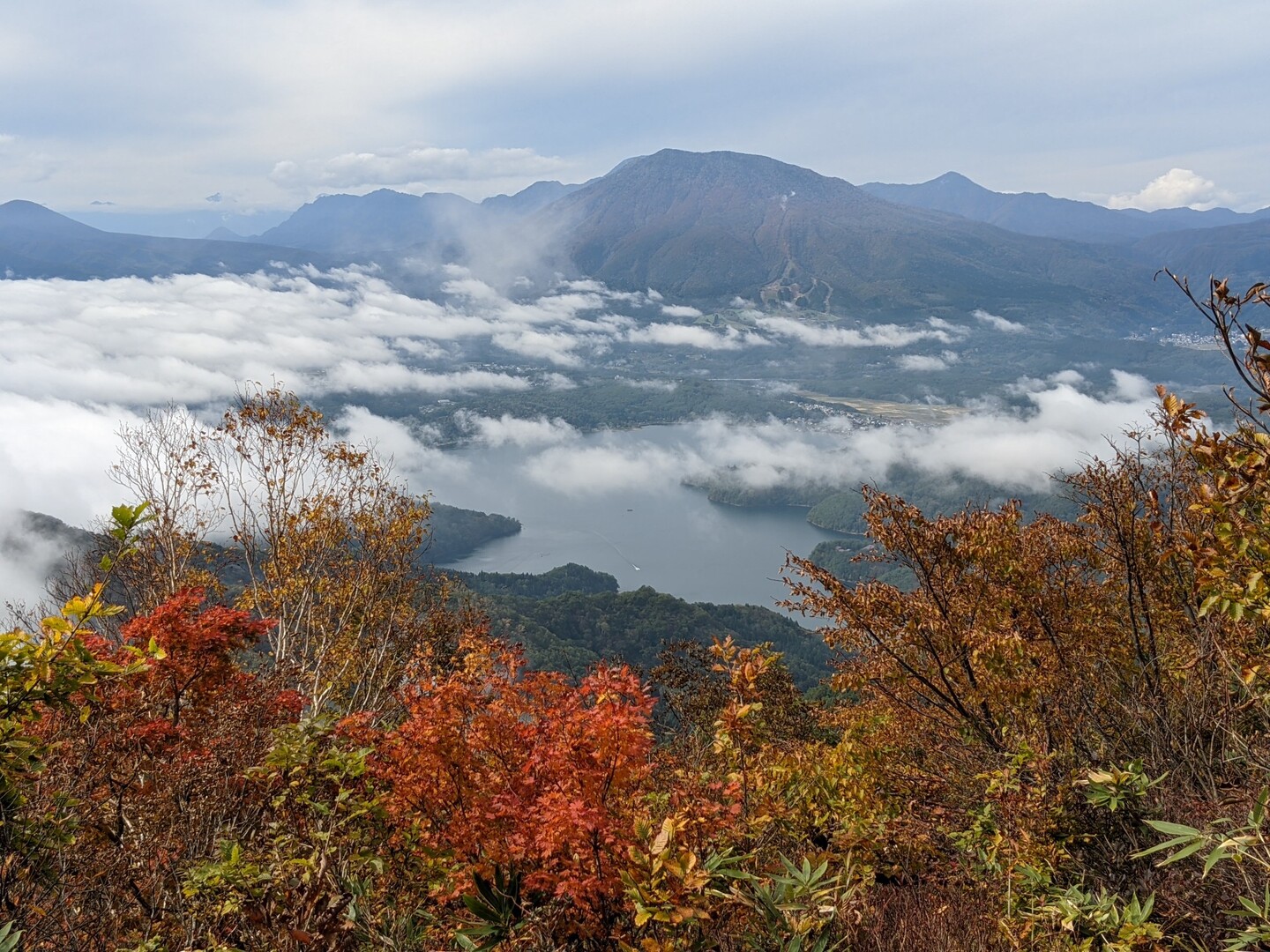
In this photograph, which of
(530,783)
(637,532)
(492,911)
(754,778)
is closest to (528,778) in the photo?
(530,783)

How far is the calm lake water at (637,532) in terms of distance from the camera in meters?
99.5

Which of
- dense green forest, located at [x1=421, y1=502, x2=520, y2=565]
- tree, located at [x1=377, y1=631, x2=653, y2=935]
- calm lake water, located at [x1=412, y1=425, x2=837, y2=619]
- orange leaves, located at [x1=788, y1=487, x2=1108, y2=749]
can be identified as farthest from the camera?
dense green forest, located at [x1=421, y1=502, x2=520, y2=565]

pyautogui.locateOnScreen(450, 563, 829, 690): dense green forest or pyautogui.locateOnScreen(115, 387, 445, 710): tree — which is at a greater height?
pyautogui.locateOnScreen(115, 387, 445, 710): tree

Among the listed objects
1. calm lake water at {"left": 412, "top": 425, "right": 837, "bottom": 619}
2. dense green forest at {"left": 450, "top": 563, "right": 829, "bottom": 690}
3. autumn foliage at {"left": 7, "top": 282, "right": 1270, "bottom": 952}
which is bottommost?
calm lake water at {"left": 412, "top": 425, "right": 837, "bottom": 619}

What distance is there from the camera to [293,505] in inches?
413

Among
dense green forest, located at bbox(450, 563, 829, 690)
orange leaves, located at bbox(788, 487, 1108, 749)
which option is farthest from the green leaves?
dense green forest, located at bbox(450, 563, 829, 690)

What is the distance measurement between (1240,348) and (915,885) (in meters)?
4.07

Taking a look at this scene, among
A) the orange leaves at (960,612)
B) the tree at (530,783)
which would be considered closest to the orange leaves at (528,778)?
the tree at (530,783)

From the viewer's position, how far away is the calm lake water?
326ft

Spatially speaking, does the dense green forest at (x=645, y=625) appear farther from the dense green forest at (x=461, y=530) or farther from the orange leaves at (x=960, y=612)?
the dense green forest at (x=461, y=530)

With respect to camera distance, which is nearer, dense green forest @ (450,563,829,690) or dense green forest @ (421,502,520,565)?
dense green forest @ (450,563,829,690)

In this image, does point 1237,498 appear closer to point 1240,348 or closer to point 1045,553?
point 1240,348

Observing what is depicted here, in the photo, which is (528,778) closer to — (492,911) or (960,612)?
(492,911)

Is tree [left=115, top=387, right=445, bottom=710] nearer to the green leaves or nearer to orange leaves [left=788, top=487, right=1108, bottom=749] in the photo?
orange leaves [left=788, top=487, right=1108, bottom=749]
